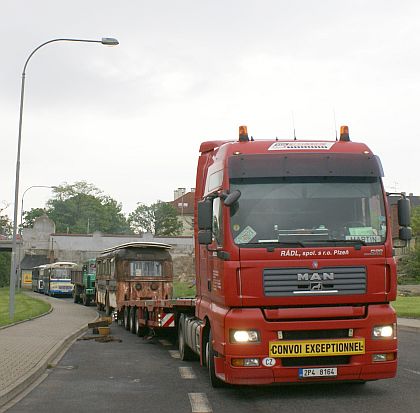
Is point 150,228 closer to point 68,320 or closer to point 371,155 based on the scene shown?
point 68,320

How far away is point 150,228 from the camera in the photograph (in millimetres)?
137250

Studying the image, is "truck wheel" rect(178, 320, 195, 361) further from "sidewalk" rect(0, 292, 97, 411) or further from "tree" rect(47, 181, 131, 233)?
"tree" rect(47, 181, 131, 233)

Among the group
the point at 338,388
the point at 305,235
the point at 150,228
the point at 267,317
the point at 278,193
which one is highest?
the point at 150,228

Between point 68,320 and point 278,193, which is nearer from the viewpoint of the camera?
point 278,193

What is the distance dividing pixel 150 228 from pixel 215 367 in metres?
128

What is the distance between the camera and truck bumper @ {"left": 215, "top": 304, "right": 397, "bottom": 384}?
28.4 feet

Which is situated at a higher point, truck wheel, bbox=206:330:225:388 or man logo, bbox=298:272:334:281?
man logo, bbox=298:272:334:281

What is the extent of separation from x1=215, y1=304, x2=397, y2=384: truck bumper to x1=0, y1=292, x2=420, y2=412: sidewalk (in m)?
3.02

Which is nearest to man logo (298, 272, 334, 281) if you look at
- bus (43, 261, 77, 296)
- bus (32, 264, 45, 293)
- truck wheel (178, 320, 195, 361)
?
truck wheel (178, 320, 195, 361)

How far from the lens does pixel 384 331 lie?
29.1 ft

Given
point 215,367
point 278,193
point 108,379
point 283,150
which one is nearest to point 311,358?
point 215,367

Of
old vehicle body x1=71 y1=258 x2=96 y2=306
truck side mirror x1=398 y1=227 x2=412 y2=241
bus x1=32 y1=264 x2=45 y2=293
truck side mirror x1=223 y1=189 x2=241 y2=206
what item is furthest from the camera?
bus x1=32 y1=264 x2=45 y2=293

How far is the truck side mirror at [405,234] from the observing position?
367 inches

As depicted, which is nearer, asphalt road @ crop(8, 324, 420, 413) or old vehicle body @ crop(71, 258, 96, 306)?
asphalt road @ crop(8, 324, 420, 413)
